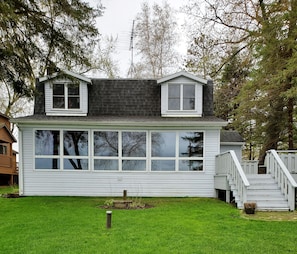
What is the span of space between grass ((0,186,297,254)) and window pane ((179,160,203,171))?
265 centimetres

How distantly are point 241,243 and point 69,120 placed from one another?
307 inches

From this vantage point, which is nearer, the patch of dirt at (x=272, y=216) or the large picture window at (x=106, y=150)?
→ the patch of dirt at (x=272, y=216)

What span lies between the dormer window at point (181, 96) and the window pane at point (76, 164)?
4210 mm

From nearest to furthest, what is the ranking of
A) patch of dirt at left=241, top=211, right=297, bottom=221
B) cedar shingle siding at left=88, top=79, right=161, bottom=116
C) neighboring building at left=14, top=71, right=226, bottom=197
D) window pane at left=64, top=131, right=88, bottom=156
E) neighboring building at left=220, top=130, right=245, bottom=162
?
patch of dirt at left=241, top=211, right=297, bottom=221, neighboring building at left=14, top=71, right=226, bottom=197, window pane at left=64, top=131, right=88, bottom=156, cedar shingle siding at left=88, top=79, right=161, bottom=116, neighboring building at left=220, top=130, right=245, bottom=162

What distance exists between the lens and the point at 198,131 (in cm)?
1098

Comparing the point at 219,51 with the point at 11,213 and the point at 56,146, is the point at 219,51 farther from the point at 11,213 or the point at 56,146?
the point at 11,213

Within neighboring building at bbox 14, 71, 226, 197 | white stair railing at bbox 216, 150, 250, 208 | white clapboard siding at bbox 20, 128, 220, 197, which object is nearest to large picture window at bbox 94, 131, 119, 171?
neighboring building at bbox 14, 71, 226, 197

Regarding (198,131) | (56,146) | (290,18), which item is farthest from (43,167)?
(290,18)

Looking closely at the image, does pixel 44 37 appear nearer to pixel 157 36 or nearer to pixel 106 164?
pixel 106 164

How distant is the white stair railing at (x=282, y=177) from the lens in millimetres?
7891

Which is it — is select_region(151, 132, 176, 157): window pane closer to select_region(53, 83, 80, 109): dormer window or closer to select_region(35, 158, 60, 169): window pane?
select_region(53, 83, 80, 109): dormer window

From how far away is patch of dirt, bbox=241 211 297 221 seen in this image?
6.86 meters

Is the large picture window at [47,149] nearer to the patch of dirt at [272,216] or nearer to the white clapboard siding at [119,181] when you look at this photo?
the white clapboard siding at [119,181]

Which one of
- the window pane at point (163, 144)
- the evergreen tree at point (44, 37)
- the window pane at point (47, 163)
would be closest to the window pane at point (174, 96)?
the window pane at point (163, 144)
